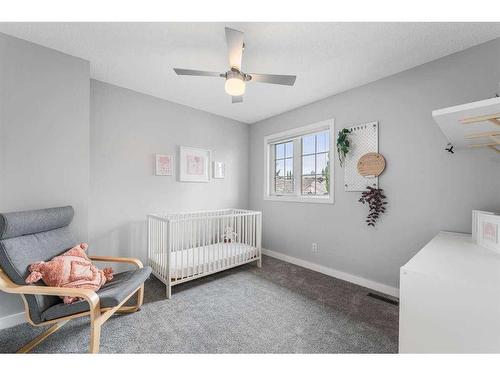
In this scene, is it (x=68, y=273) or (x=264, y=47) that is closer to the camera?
(x=68, y=273)

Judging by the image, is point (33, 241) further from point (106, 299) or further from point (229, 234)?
point (229, 234)

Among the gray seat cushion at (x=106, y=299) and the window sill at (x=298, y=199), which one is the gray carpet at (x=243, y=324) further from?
the window sill at (x=298, y=199)

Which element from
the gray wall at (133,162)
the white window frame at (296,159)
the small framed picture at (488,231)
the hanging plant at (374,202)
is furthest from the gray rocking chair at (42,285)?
the small framed picture at (488,231)

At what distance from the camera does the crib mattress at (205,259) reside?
233 centimetres

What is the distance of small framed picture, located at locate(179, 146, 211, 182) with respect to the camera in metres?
3.05

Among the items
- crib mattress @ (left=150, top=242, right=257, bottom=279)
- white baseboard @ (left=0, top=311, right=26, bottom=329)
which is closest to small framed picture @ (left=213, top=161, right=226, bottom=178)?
crib mattress @ (left=150, top=242, right=257, bottom=279)

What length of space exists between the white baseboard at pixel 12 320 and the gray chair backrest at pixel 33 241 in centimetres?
60

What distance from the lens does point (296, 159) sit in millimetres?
3291

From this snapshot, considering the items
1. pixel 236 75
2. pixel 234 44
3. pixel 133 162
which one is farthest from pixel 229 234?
pixel 234 44

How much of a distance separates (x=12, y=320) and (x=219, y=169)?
264cm
